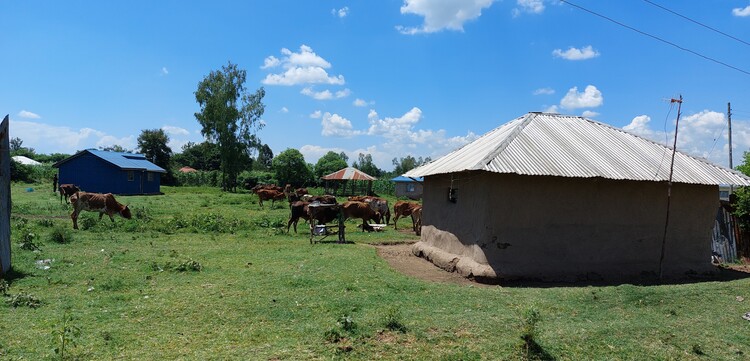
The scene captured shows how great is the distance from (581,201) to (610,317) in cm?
416

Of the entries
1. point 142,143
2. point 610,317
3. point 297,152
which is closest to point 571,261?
point 610,317

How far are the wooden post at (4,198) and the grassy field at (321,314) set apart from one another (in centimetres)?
41

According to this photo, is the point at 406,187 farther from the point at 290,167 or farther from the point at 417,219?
the point at 417,219

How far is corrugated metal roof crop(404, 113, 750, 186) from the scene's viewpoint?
10.7m

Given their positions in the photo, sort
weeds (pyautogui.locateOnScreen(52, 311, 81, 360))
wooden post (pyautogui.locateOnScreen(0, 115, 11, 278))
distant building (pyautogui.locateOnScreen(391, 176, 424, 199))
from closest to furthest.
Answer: weeds (pyautogui.locateOnScreen(52, 311, 81, 360))
wooden post (pyautogui.locateOnScreen(0, 115, 11, 278))
distant building (pyautogui.locateOnScreen(391, 176, 424, 199))

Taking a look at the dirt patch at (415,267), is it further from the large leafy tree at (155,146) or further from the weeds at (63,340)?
the large leafy tree at (155,146)

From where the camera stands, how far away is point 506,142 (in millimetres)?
11656

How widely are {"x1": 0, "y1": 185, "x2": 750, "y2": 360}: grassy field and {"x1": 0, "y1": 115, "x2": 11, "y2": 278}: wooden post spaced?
410mm

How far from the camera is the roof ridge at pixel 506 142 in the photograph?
1025 centimetres

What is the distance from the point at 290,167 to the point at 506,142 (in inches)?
1836

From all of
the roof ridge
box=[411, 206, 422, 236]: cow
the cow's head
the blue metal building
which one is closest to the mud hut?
the roof ridge

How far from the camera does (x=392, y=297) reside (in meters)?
8.23

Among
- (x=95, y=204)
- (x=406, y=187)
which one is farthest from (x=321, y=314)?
(x=406, y=187)

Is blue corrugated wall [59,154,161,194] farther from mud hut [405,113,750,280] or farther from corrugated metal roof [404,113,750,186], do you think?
mud hut [405,113,750,280]
